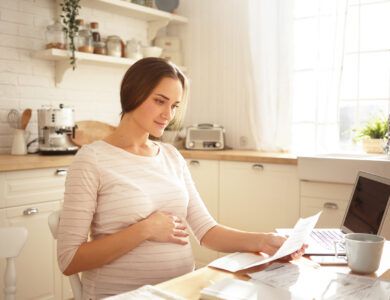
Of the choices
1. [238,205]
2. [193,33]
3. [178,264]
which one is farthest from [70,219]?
[193,33]

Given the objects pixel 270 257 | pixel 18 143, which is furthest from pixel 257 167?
pixel 270 257

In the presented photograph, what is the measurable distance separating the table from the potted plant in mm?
1893

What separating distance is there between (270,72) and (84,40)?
4.61 feet

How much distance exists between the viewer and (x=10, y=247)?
1.32 meters

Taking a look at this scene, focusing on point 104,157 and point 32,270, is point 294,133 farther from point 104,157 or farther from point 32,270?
point 104,157

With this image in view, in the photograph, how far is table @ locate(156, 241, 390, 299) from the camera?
3.26 ft

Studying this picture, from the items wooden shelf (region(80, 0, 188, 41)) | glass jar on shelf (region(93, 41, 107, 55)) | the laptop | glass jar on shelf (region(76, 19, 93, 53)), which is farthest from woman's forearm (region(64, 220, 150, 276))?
wooden shelf (region(80, 0, 188, 41))

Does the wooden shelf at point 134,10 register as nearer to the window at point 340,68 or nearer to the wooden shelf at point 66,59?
the wooden shelf at point 66,59

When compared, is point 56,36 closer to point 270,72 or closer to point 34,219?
point 34,219

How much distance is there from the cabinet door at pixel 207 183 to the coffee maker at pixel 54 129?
2.95ft

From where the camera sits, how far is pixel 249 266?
1130 millimetres

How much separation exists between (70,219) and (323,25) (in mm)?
2658

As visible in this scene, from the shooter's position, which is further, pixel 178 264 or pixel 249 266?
pixel 178 264

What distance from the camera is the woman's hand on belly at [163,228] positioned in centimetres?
129
